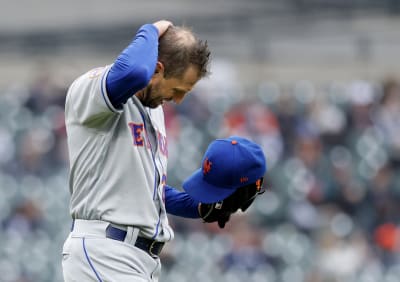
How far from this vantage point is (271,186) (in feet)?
32.1

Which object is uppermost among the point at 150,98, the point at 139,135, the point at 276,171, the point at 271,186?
the point at 150,98

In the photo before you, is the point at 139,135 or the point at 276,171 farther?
the point at 276,171

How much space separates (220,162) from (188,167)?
6190 millimetres

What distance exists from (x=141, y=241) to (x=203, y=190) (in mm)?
364

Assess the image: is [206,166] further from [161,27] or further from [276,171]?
[276,171]

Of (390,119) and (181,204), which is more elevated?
(181,204)

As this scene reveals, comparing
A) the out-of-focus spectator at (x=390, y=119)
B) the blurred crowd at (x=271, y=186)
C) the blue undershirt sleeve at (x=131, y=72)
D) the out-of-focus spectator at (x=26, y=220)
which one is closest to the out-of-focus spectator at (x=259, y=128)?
the blurred crowd at (x=271, y=186)

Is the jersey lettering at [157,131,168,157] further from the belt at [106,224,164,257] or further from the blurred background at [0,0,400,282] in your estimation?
the blurred background at [0,0,400,282]

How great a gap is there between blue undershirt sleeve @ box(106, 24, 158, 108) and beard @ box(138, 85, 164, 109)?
24 cm

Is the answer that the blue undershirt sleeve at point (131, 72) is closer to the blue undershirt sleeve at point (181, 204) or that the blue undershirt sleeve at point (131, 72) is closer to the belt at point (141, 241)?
the belt at point (141, 241)

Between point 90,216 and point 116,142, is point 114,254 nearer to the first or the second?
point 90,216

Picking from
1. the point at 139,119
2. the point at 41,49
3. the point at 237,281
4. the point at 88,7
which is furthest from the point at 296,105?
the point at 139,119

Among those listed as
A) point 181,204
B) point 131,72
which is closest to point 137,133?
point 131,72

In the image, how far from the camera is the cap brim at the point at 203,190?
12.2 feet
